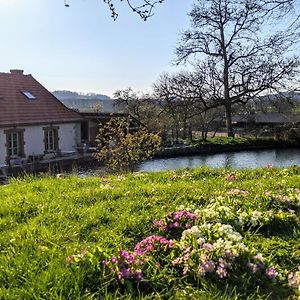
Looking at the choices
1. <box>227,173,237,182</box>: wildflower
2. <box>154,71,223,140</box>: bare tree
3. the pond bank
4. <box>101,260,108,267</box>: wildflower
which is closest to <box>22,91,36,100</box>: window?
the pond bank

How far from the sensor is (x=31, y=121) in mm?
19625

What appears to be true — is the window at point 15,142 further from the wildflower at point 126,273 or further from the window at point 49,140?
the wildflower at point 126,273

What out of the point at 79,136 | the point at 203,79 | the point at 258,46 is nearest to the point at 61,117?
the point at 79,136

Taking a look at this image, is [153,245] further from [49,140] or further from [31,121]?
[49,140]

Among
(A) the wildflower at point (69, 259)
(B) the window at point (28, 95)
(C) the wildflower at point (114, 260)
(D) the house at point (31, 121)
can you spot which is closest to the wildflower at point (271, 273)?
(C) the wildflower at point (114, 260)

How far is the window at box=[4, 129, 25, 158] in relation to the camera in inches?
731

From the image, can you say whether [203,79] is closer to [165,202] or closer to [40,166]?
[40,166]

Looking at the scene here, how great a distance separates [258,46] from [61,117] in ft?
53.6

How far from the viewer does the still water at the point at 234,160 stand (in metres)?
19.8

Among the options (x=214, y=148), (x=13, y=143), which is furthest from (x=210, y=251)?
(x=214, y=148)

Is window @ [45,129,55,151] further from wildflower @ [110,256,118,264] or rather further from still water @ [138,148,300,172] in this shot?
wildflower @ [110,256,118,264]

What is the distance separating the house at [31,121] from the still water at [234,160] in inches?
197

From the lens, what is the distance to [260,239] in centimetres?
281

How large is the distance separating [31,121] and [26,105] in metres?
1.42
